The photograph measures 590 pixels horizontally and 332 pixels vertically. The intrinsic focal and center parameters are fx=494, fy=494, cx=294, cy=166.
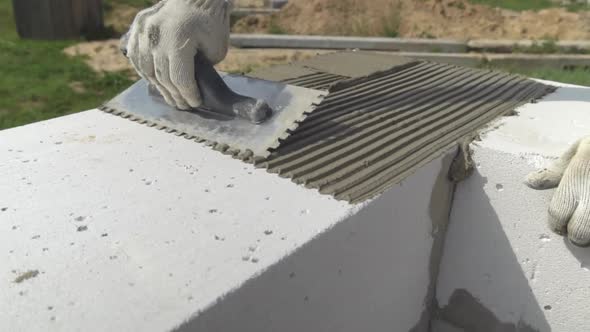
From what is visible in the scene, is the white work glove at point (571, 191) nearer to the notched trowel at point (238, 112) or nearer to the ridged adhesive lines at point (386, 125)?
the ridged adhesive lines at point (386, 125)

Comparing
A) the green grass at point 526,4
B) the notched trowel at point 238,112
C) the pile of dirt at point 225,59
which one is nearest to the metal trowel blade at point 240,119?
the notched trowel at point 238,112

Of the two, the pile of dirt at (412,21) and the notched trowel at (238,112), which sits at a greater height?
the notched trowel at (238,112)

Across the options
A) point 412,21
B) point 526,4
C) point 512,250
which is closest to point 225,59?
point 412,21

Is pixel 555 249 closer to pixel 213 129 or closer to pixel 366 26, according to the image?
pixel 213 129

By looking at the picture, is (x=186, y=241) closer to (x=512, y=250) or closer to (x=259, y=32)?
(x=512, y=250)

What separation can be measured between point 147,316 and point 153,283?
107 millimetres

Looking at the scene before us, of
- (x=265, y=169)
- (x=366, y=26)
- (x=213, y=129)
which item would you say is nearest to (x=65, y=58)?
(x=366, y=26)

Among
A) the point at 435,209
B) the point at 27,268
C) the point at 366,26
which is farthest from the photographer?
the point at 366,26

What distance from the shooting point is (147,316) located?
38.9 inches

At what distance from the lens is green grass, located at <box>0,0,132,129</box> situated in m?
4.28

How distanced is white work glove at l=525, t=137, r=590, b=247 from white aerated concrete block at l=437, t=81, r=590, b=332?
0.06 m

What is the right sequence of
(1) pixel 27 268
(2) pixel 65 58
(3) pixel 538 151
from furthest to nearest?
(2) pixel 65 58
(3) pixel 538 151
(1) pixel 27 268

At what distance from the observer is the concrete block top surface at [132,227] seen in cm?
102

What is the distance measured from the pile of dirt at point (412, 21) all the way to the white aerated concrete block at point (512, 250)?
18.2 ft
